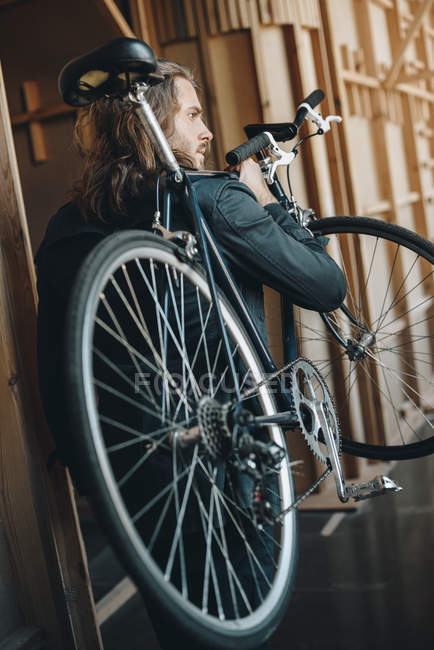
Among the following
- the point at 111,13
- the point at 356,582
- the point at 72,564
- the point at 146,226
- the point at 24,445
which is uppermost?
the point at 111,13

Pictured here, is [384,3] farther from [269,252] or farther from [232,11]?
[269,252]

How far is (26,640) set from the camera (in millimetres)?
1600

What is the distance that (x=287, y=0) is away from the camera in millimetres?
3307

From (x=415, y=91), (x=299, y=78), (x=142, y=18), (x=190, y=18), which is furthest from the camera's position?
(x=415, y=91)

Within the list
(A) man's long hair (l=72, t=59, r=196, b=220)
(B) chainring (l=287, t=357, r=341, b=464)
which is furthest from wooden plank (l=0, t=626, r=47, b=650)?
(A) man's long hair (l=72, t=59, r=196, b=220)

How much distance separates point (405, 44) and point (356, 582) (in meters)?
2.97

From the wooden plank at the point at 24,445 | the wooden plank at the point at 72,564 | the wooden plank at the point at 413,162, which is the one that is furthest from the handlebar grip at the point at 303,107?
the wooden plank at the point at 413,162

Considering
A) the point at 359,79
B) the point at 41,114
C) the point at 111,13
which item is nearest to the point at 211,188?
the point at 111,13

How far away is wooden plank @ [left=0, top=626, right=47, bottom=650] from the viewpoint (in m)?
1.57

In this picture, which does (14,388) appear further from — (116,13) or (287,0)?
(287,0)

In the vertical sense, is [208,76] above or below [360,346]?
above

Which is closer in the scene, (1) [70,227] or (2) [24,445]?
(1) [70,227]

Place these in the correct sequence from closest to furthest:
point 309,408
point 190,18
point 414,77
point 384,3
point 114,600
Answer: point 309,408 < point 114,600 < point 190,18 < point 414,77 < point 384,3

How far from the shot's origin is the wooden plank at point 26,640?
5.16ft
